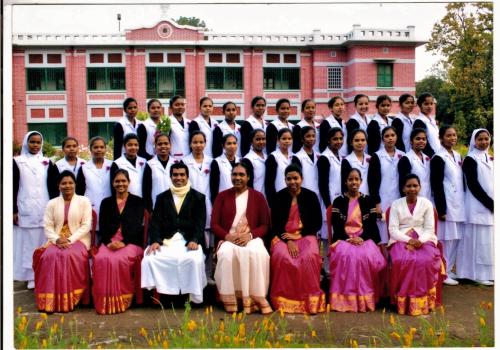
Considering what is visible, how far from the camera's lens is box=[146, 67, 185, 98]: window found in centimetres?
895

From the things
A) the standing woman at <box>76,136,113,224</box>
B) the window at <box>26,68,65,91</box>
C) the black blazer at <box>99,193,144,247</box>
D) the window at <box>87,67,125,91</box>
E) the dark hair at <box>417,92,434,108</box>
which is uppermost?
the window at <box>87,67,125,91</box>

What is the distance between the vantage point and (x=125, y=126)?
6.29 meters

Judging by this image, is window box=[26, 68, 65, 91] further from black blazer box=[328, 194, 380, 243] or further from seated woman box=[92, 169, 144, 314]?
black blazer box=[328, 194, 380, 243]

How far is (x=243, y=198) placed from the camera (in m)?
5.56

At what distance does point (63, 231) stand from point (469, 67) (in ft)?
14.3

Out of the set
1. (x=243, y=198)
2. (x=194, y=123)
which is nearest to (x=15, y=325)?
(x=243, y=198)

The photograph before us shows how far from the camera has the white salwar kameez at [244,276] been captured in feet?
16.7

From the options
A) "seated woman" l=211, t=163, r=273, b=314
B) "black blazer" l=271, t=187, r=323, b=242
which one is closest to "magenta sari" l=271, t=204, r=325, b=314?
"seated woman" l=211, t=163, r=273, b=314

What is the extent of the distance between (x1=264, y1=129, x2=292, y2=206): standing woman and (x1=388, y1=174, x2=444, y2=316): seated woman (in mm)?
1173

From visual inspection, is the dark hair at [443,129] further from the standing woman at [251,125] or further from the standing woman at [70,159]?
the standing woman at [70,159]

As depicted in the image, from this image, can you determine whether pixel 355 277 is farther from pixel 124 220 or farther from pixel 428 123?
pixel 124 220

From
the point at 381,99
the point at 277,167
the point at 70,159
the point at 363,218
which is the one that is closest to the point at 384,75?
the point at 381,99

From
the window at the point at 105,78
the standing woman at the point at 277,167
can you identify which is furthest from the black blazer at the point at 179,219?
the window at the point at 105,78

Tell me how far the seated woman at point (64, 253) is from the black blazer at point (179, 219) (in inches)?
24.9
